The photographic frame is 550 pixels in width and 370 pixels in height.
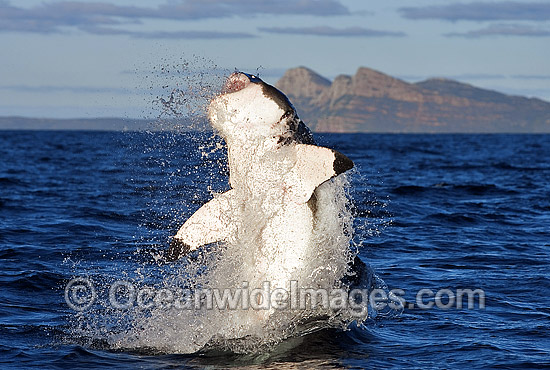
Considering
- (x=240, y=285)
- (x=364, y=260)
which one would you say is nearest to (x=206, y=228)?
(x=240, y=285)

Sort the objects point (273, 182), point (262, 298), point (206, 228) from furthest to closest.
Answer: point (206, 228)
point (262, 298)
point (273, 182)

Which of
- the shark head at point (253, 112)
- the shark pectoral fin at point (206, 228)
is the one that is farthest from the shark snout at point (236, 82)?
the shark pectoral fin at point (206, 228)

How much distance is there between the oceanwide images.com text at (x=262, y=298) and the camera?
1009 cm

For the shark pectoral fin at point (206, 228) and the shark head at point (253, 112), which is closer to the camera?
the shark head at point (253, 112)

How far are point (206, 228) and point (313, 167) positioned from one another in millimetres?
1873

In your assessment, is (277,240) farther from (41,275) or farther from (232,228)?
(41,275)

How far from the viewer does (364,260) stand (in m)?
15.7

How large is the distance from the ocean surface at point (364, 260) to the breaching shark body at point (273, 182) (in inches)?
24.3

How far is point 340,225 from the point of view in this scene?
1018 cm

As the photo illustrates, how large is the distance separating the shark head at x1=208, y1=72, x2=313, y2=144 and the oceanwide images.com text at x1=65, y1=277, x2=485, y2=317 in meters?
1.88

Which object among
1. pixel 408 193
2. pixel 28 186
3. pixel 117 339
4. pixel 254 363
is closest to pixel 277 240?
pixel 254 363

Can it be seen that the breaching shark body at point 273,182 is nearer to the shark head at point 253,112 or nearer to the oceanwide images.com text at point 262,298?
the shark head at point 253,112

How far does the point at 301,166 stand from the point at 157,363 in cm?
292

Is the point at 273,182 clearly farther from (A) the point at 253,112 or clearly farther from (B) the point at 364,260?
(B) the point at 364,260
